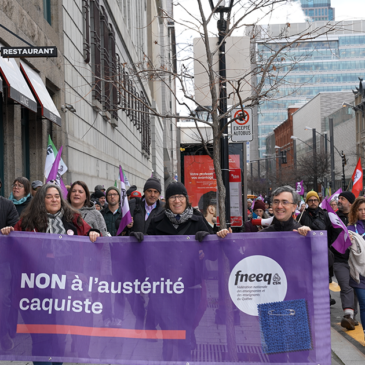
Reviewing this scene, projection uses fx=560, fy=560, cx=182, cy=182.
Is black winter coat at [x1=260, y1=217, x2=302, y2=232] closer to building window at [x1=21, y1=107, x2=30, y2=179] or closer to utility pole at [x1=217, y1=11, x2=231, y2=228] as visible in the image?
utility pole at [x1=217, y1=11, x2=231, y2=228]

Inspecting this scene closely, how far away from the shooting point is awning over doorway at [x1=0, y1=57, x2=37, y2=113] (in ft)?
35.5

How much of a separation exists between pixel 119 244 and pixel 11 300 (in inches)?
42.1

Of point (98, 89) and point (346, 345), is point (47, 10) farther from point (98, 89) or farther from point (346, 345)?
point (346, 345)

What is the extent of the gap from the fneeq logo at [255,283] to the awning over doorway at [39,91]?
9.34 meters

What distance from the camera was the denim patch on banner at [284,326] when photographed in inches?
186

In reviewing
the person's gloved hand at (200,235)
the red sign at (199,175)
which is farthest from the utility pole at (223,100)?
the red sign at (199,175)

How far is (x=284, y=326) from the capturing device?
4746mm

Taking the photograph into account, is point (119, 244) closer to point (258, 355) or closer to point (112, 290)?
point (112, 290)

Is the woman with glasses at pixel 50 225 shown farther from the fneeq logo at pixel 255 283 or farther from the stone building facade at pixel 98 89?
the stone building facade at pixel 98 89

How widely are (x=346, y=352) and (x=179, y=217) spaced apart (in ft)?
8.15

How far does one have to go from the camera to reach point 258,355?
470 cm

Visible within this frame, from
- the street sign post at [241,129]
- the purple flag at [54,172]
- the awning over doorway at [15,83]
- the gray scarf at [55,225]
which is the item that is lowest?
the gray scarf at [55,225]

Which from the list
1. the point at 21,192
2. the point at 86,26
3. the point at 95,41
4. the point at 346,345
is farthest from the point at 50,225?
the point at 95,41

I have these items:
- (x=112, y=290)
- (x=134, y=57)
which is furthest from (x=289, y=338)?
(x=134, y=57)
